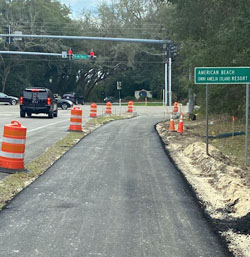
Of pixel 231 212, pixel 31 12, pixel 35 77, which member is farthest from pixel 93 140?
pixel 35 77

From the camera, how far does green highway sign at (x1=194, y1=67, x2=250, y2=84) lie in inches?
440

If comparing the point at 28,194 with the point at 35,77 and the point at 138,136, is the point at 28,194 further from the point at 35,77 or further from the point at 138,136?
the point at 35,77

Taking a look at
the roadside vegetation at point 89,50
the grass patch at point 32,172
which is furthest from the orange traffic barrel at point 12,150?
the roadside vegetation at point 89,50

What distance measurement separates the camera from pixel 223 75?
1146 cm

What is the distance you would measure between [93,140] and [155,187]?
790 cm

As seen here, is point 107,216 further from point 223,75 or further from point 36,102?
point 36,102

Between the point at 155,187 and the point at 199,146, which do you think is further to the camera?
the point at 199,146

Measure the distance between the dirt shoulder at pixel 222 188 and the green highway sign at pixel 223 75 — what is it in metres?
2.01

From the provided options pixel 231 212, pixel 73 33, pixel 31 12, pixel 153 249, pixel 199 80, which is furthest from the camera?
pixel 73 33

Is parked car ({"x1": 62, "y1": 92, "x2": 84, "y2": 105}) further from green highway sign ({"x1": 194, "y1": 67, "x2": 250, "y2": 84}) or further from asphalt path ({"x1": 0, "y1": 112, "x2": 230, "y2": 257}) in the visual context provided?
asphalt path ({"x1": 0, "y1": 112, "x2": 230, "y2": 257})

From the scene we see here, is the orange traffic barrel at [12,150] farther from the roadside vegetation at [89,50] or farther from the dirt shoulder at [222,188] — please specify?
the roadside vegetation at [89,50]

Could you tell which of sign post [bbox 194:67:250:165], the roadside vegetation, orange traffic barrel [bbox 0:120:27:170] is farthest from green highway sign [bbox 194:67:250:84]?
the roadside vegetation

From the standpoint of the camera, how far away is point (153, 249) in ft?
16.3

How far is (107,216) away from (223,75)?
6.50 m
